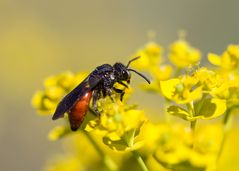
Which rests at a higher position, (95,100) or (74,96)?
(74,96)

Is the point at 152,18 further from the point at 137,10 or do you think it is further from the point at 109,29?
the point at 109,29

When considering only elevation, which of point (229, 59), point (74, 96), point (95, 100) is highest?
point (74, 96)

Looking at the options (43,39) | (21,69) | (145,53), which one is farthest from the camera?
(43,39)

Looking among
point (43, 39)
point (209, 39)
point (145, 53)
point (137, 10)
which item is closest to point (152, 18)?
point (137, 10)

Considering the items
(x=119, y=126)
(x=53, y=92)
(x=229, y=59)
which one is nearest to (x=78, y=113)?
(x=119, y=126)

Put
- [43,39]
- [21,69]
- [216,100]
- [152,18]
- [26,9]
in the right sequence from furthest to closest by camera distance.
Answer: [152,18], [26,9], [43,39], [21,69], [216,100]

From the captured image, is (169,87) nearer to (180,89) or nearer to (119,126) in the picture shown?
(180,89)

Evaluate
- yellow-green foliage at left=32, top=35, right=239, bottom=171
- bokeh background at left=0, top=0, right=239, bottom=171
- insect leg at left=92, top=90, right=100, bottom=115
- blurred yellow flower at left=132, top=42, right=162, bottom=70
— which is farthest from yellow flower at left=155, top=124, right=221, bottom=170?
bokeh background at left=0, top=0, right=239, bottom=171
